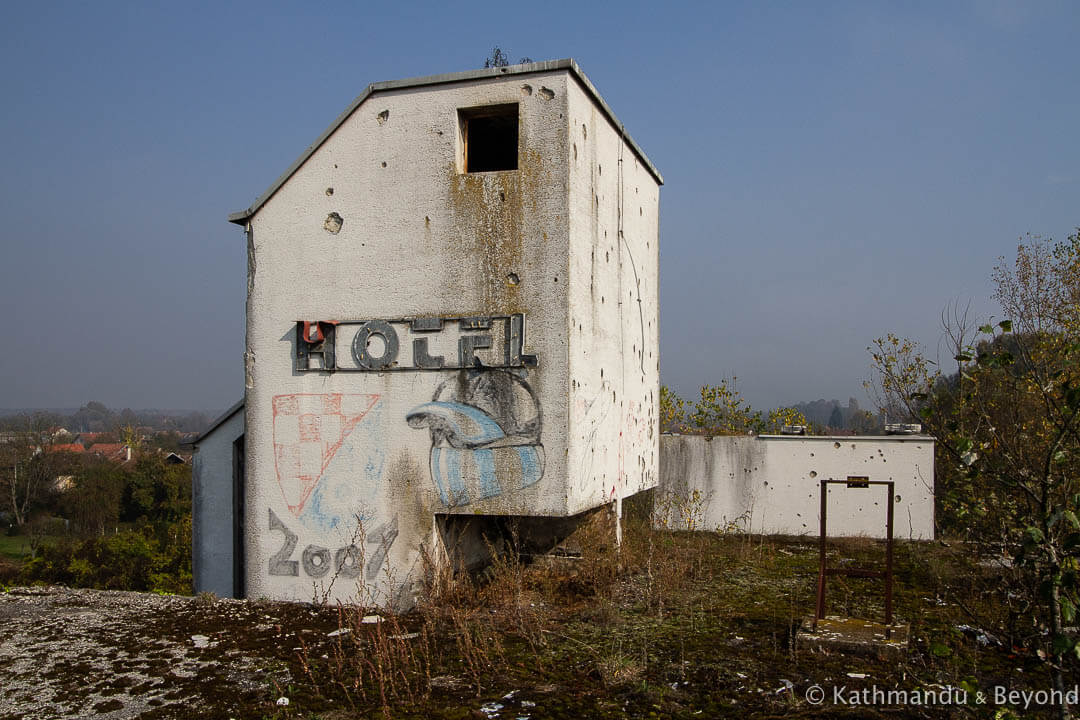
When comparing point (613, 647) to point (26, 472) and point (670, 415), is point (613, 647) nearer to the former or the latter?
point (670, 415)

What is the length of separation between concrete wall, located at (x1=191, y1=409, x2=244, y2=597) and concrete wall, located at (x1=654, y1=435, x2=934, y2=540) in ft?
26.0

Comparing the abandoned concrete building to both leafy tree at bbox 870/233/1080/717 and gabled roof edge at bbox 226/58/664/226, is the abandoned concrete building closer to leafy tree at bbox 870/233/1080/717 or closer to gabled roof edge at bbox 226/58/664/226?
gabled roof edge at bbox 226/58/664/226

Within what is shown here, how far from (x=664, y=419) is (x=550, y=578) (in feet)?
27.0

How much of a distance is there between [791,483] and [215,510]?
33.6 ft

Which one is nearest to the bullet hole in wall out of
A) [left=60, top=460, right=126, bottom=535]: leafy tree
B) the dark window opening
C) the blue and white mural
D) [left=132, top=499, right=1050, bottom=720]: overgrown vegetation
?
the dark window opening

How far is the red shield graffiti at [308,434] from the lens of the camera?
8.73m

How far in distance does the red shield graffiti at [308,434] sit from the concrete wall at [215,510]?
146 cm

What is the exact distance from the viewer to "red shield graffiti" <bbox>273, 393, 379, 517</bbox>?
8.73 m

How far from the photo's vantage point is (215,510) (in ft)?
33.4

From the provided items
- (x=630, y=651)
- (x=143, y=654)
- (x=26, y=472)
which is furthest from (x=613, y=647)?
(x=26, y=472)

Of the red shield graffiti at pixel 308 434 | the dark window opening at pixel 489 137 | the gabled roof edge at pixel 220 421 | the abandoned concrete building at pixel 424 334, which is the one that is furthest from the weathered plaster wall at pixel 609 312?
the gabled roof edge at pixel 220 421

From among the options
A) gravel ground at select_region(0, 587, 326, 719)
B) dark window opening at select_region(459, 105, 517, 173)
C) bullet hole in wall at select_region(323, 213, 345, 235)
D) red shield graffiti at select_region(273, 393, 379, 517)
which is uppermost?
dark window opening at select_region(459, 105, 517, 173)

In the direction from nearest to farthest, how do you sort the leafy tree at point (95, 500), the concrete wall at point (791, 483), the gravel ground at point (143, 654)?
the gravel ground at point (143, 654), the concrete wall at point (791, 483), the leafy tree at point (95, 500)

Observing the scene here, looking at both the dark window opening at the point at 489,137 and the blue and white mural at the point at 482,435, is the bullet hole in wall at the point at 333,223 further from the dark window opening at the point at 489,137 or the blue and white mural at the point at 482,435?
the blue and white mural at the point at 482,435
